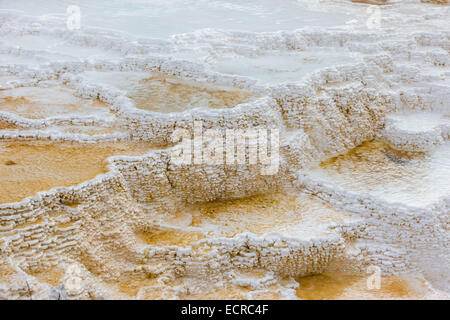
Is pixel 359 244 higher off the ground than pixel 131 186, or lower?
lower

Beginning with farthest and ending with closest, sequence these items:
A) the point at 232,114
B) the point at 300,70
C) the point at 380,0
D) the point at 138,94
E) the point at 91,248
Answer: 1. the point at 380,0
2. the point at 300,70
3. the point at 138,94
4. the point at 232,114
5. the point at 91,248

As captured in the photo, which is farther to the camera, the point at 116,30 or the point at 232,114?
the point at 116,30

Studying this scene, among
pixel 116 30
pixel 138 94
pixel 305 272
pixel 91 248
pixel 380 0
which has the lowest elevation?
pixel 305 272

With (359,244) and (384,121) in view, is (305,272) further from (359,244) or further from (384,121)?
(384,121)

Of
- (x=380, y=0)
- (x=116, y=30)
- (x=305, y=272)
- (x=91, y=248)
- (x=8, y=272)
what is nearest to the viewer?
(x=8, y=272)

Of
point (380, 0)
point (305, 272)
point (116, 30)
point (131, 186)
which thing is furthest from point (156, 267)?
point (380, 0)

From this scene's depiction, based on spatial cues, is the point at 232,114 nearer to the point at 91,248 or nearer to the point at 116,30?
the point at 91,248
